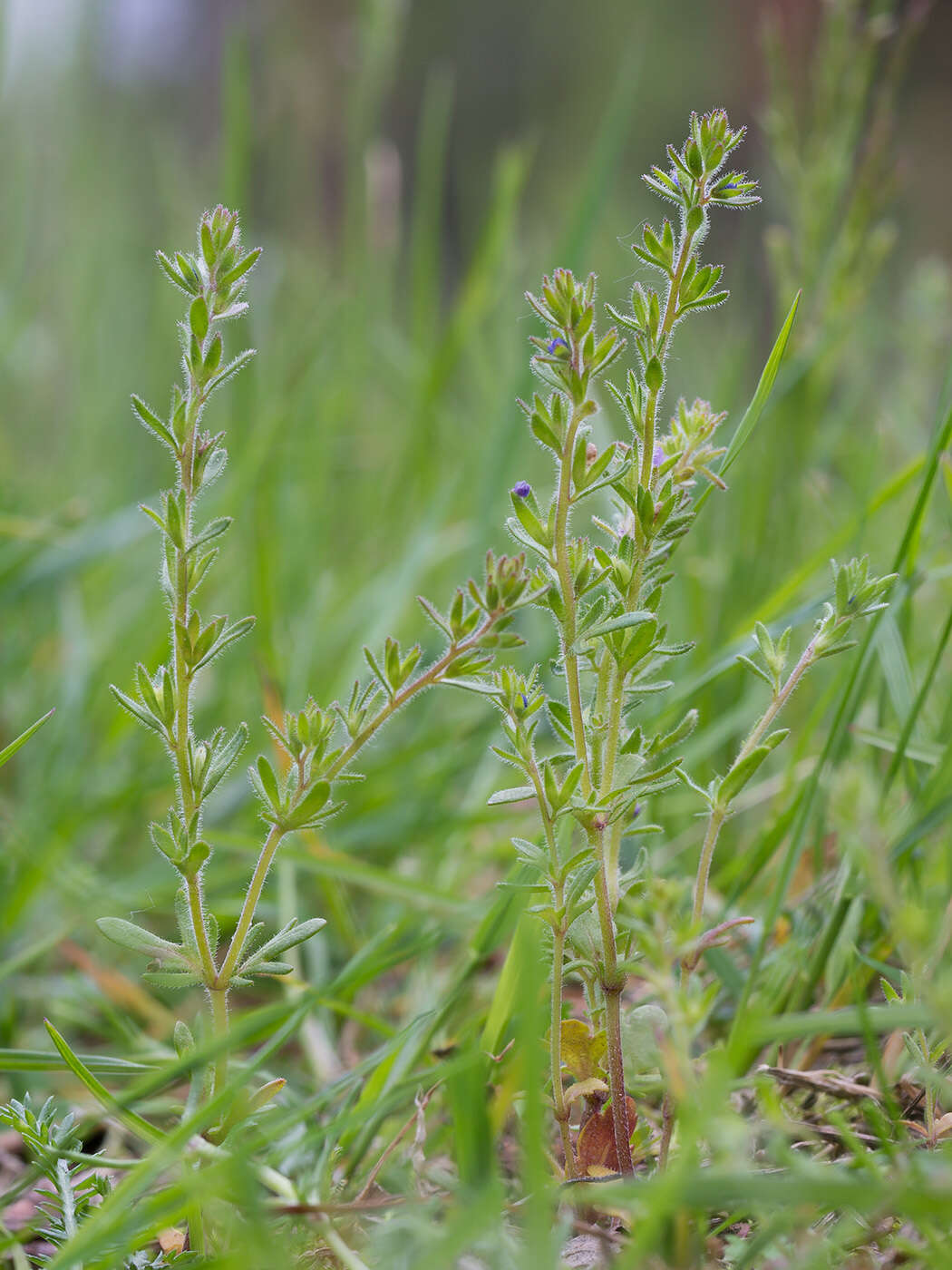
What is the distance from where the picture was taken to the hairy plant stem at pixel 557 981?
25.4 inches

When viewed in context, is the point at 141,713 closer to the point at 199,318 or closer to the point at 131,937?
the point at 131,937

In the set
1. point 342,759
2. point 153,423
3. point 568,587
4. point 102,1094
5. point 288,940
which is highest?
point 153,423

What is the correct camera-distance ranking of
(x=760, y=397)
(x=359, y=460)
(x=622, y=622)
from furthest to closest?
(x=359, y=460)
(x=760, y=397)
(x=622, y=622)

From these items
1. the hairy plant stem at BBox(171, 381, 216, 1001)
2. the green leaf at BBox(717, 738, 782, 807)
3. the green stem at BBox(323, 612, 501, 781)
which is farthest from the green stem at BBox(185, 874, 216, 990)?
the green leaf at BBox(717, 738, 782, 807)

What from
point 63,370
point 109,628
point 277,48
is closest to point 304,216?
point 277,48

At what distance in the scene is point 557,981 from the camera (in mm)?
660

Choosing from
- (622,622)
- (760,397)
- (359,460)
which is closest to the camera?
(622,622)

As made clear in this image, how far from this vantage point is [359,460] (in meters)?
3.03

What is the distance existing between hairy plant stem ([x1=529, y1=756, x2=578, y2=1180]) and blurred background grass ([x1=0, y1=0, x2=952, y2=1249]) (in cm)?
19

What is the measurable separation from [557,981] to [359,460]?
2504 millimetres

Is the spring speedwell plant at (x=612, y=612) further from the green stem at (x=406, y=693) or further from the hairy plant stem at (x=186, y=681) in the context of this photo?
the hairy plant stem at (x=186, y=681)

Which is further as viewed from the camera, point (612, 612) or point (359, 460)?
point (359, 460)

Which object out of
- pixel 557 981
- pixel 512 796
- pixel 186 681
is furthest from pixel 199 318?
pixel 557 981

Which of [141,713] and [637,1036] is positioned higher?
[141,713]
